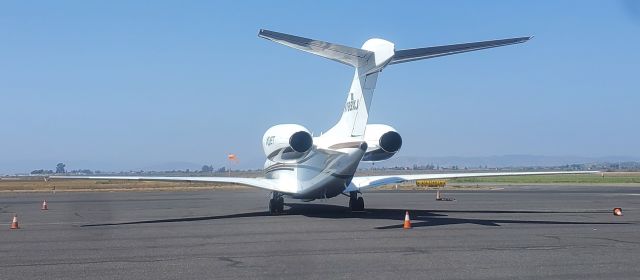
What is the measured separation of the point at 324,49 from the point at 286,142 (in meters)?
5.90

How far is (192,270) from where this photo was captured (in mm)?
12688

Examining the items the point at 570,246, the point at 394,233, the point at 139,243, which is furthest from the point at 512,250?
the point at 139,243

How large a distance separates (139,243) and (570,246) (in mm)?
10128

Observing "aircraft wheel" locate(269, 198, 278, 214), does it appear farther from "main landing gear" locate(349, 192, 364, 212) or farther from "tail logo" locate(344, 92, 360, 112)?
"tail logo" locate(344, 92, 360, 112)

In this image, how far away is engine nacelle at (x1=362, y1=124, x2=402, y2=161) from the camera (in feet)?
81.1

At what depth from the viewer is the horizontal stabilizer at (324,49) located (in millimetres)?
21219

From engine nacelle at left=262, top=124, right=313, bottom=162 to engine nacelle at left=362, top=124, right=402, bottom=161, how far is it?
2.16 metres

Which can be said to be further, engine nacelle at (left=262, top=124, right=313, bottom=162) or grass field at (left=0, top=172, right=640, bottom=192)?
grass field at (left=0, top=172, right=640, bottom=192)

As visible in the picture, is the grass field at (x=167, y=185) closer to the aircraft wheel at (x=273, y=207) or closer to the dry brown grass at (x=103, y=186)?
the dry brown grass at (x=103, y=186)

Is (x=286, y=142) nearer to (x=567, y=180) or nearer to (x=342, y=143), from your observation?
(x=342, y=143)

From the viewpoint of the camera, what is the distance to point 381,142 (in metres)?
24.7

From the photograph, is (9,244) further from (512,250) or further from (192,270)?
(512,250)

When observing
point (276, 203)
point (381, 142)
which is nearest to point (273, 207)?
point (276, 203)

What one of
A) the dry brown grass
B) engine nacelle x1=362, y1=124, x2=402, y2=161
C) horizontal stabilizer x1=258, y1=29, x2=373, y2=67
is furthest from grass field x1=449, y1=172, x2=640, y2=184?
horizontal stabilizer x1=258, y1=29, x2=373, y2=67
